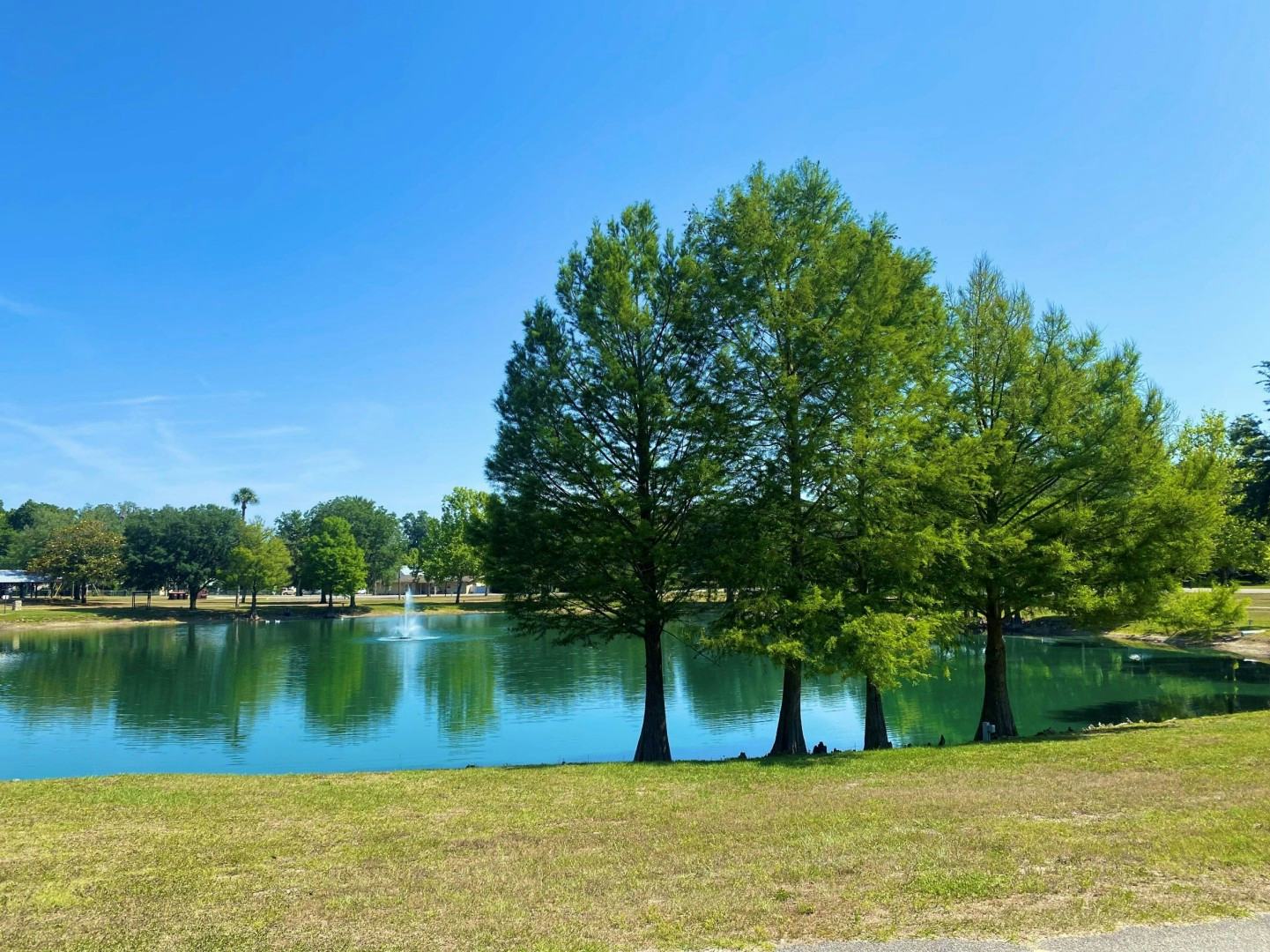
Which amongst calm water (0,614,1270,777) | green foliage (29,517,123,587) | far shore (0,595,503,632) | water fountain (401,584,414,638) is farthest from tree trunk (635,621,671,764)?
green foliage (29,517,123,587)

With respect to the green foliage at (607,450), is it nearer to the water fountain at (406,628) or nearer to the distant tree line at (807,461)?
the distant tree line at (807,461)

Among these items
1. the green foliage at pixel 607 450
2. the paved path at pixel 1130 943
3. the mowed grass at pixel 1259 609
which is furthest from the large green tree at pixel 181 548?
the paved path at pixel 1130 943

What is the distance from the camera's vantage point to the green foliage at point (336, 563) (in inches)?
3580

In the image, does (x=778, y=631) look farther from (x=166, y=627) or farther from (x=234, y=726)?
(x=166, y=627)

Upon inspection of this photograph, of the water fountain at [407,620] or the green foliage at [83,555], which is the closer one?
the water fountain at [407,620]

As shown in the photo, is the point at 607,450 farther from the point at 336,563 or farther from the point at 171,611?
the point at 171,611

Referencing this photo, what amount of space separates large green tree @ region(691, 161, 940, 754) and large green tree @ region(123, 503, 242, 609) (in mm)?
89373

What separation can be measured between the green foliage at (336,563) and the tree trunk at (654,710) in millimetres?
78352

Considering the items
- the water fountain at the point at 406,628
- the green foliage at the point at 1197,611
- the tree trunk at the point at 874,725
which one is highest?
the green foliage at the point at 1197,611

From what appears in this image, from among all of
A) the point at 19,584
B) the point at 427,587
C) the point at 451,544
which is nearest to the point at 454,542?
the point at 451,544

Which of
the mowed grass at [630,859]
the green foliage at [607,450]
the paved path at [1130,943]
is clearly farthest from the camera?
the green foliage at [607,450]

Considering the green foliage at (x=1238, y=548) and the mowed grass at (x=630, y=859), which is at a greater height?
the green foliage at (x=1238, y=548)

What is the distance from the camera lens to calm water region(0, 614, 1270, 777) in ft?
81.5

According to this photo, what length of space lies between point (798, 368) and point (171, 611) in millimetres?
87816
